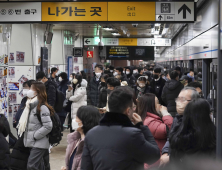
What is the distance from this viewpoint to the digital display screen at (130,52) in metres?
19.9

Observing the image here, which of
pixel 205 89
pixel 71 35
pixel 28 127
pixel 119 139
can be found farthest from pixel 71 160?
pixel 71 35

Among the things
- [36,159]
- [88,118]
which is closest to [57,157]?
[36,159]

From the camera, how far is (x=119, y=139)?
7.50ft

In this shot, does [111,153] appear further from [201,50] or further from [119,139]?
[201,50]

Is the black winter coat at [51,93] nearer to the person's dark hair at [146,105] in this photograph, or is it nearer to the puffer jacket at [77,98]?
Result: the puffer jacket at [77,98]

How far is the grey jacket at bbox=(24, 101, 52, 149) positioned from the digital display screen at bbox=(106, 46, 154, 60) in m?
15.5

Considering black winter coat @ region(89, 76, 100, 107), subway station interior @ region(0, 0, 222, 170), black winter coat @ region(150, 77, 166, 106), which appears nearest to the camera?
subway station interior @ region(0, 0, 222, 170)

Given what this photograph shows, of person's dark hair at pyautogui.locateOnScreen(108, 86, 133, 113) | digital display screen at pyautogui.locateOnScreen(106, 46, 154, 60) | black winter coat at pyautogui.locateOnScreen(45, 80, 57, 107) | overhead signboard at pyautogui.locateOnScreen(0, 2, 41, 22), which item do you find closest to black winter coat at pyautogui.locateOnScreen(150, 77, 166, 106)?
black winter coat at pyautogui.locateOnScreen(45, 80, 57, 107)

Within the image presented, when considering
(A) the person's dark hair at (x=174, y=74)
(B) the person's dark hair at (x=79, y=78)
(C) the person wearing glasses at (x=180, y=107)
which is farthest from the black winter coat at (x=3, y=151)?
(A) the person's dark hair at (x=174, y=74)

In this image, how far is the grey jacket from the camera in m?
4.57

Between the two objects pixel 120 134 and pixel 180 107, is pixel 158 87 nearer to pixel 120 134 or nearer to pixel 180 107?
pixel 180 107

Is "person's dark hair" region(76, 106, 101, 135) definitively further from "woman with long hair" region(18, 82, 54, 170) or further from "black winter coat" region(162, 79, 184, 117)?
"black winter coat" region(162, 79, 184, 117)

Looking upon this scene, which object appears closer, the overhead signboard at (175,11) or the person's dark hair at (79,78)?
the overhead signboard at (175,11)

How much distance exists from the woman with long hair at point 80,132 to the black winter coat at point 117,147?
1.96 feet
